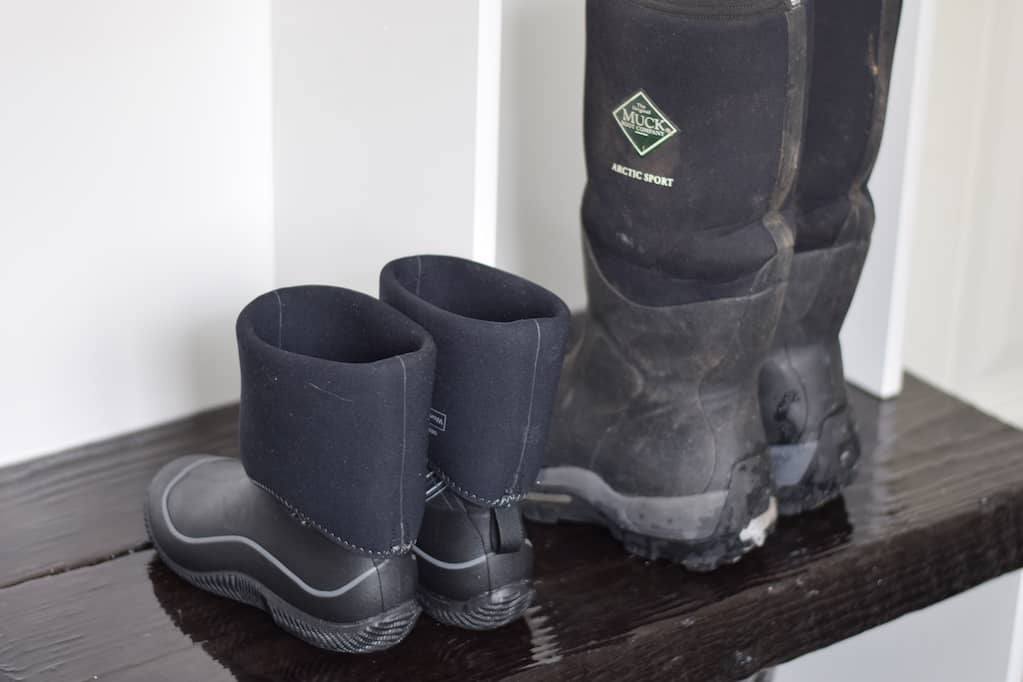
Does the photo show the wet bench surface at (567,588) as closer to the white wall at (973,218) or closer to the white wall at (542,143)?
the white wall at (542,143)

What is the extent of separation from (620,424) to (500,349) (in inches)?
7.0

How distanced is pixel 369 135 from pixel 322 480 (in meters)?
0.32

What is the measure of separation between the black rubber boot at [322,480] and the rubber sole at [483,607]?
3cm

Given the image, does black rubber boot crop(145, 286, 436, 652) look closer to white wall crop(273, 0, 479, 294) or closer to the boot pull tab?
the boot pull tab

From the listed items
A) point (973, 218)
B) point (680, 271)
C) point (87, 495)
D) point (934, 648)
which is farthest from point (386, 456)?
point (973, 218)

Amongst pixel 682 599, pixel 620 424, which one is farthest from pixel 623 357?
pixel 682 599

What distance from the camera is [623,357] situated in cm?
96

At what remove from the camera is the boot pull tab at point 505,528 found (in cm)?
86

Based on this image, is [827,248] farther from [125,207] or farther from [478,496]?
[125,207]

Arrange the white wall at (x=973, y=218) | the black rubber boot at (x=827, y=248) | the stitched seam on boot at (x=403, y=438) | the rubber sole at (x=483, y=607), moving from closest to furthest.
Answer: the stitched seam on boot at (x=403, y=438) → the rubber sole at (x=483, y=607) → the black rubber boot at (x=827, y=248) → the white wall at (x=973, y=218)

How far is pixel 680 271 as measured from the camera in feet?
2.96

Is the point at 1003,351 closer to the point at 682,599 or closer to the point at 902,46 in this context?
the point at 902,46

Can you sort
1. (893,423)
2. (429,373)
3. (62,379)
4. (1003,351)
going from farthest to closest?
1. (1003,351)
2. (893,423)
3. (62,379)
4. (429,373)

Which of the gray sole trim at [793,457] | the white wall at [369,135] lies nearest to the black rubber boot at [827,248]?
the gray sole trim at [793,457]
